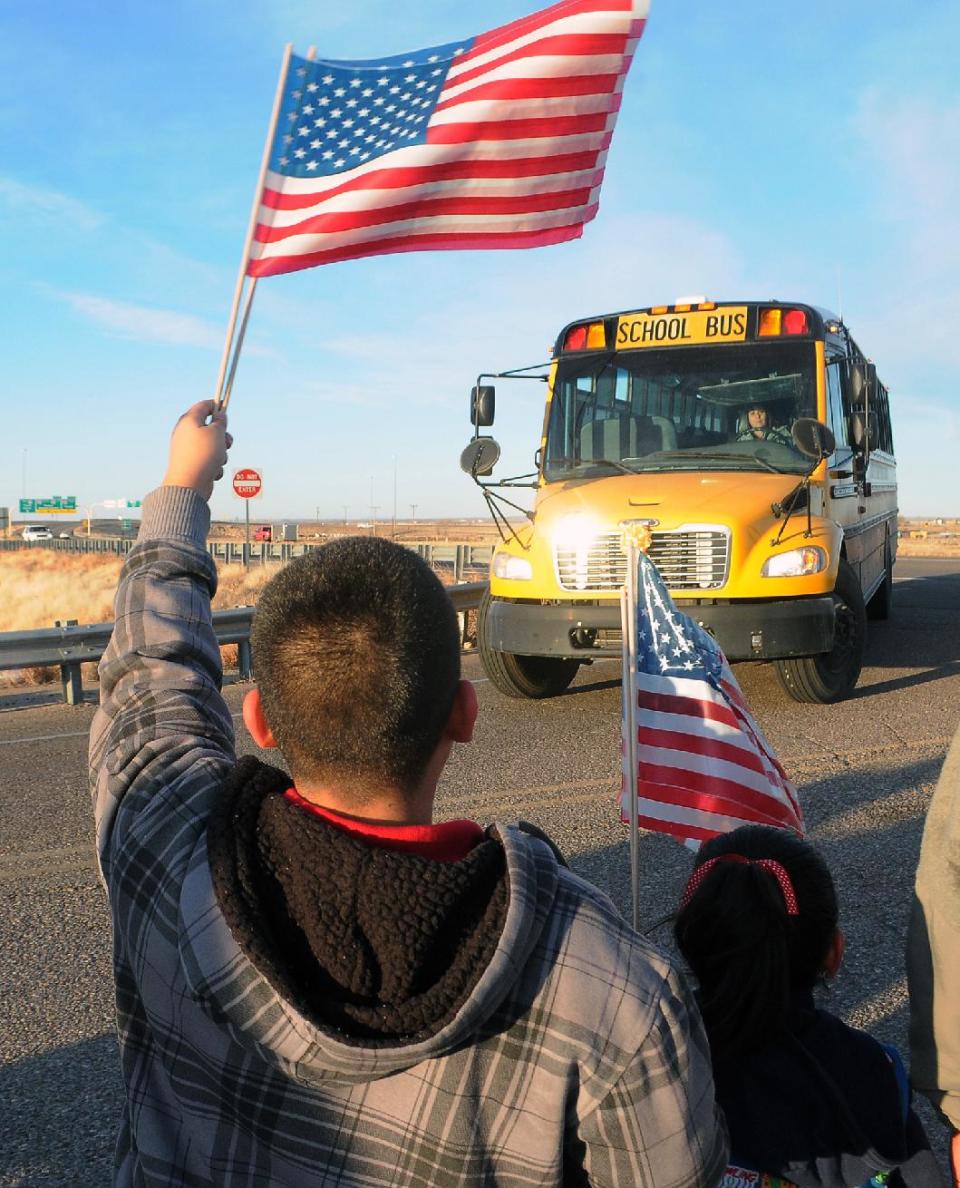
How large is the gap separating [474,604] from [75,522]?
490 feet

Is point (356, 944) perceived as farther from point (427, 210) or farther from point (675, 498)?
point (675, 498)

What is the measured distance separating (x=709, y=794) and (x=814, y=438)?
215 inches

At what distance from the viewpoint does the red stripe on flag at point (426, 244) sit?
3.71 metres

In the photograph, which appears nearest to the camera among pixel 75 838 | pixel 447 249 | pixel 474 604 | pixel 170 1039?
pixel 170 1039

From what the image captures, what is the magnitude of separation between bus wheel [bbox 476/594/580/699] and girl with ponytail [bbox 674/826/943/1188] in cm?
655

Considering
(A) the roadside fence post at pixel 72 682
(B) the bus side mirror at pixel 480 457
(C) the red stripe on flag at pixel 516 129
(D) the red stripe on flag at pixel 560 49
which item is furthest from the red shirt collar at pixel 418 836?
(A) the roadside fence post at pixel 72 682

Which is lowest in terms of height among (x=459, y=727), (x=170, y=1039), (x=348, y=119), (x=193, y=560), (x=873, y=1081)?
(x=873, y=1081)

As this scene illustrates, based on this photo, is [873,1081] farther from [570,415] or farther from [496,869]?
[570,415]

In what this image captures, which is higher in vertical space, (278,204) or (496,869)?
(278,204)

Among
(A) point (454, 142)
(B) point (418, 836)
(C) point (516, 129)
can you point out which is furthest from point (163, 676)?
(C) point (516, 129)

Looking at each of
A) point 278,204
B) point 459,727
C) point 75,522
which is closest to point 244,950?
point 459,727

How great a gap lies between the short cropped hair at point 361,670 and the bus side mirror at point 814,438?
7241mm

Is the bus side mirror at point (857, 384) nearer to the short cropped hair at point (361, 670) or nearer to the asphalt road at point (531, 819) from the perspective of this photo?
the asphalt road at point (531, 819)

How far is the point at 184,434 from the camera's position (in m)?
Result: 2.06
